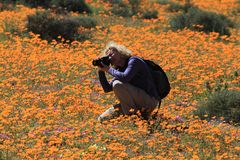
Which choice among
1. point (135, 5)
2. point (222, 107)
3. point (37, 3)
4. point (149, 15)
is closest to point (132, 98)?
point (222, 107)

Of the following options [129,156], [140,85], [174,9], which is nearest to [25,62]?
[140,85]

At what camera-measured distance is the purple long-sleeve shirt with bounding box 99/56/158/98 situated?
9156mm

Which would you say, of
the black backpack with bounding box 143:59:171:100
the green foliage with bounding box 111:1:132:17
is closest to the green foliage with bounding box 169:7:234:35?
the green foliage with bounding box 111:1:132:17

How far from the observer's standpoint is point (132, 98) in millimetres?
9336

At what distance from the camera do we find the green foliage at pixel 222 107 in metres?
9.74

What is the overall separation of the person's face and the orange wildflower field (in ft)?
2.89

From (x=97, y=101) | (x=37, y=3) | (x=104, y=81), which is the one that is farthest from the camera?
(x=37, y=3)

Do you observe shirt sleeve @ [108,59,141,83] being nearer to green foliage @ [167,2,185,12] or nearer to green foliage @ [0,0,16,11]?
green foliage @ [0,0,16,11]

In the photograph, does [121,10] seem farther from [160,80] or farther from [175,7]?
[160,80]

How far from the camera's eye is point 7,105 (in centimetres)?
959

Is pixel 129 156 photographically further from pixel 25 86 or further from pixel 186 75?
pixel 186 75

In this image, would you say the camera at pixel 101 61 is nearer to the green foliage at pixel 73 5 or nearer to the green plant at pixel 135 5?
the green foliage at pixel 73 5

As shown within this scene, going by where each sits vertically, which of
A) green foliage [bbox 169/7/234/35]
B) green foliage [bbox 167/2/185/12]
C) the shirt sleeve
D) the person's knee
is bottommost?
green foliage [bbox 167/2/185/12]

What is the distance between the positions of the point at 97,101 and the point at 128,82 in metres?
1.43
